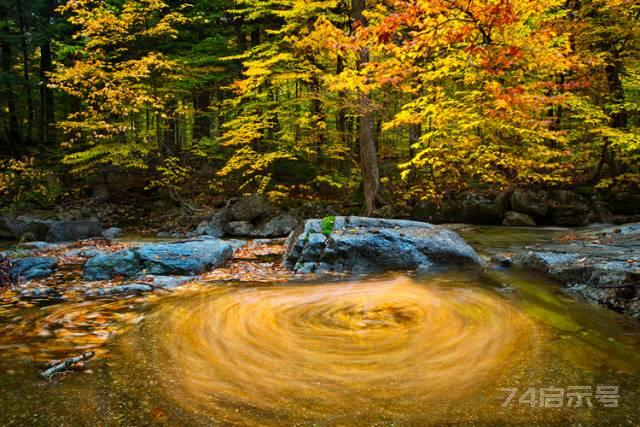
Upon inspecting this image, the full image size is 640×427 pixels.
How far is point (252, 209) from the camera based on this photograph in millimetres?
12320

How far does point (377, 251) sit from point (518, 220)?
6.72m

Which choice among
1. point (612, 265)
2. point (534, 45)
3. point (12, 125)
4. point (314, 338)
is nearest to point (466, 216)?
point (534, 45)

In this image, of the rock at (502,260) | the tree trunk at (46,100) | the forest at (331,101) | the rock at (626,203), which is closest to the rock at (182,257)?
the forest at (331,101)

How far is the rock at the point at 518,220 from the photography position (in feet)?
35.3

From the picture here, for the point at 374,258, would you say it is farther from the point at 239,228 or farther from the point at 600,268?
the point at 239,228

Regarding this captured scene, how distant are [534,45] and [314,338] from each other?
216 inches

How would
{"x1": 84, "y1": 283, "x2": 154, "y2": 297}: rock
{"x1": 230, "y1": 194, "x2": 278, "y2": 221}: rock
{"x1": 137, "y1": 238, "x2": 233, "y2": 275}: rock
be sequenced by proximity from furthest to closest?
{"x1": 230, "y1": 194, "x2": 278, "y2": 221}: rock → {"x1": 137, "y1": 238, "x2": 233, "y2": 275}: rock → {"x1": 84, "y1": 283, "x2": 154, "y2": 297}: rock

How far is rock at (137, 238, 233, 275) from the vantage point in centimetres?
568

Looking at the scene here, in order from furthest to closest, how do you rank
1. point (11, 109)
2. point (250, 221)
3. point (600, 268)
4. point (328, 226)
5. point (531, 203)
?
point (11, 109)
point (250, 221)
point (531, 203)
point (328, 226)
point (600, 268)

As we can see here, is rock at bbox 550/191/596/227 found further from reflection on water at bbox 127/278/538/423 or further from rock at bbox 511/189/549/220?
reflection on water at bbox 127/278/538/423

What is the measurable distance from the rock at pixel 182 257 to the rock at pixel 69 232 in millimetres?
5858

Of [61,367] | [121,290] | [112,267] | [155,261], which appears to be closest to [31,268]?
[112,267]

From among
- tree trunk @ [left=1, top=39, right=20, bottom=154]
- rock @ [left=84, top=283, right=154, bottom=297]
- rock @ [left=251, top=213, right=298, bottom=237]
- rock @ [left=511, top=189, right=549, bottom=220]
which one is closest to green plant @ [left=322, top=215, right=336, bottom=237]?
rock @ [left=84, top=283, right=154, bottom=297]

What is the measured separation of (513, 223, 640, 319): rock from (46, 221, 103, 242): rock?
10690 mm
